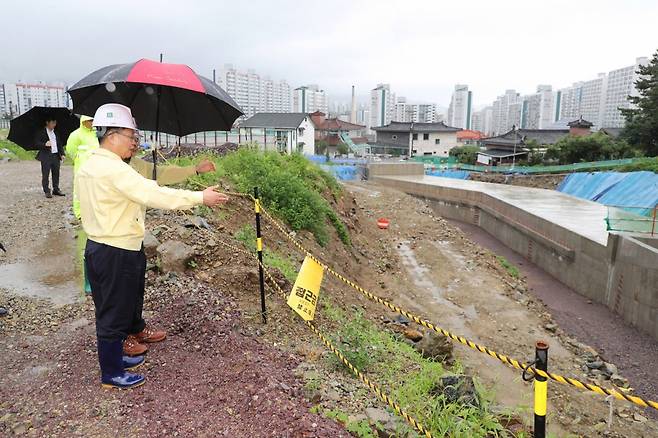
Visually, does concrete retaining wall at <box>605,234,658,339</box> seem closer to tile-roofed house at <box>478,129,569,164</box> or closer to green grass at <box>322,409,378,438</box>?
green grass at <box>322,409,378,438</box>

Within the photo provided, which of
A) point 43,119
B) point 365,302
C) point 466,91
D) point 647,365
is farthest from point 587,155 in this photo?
point 466,91

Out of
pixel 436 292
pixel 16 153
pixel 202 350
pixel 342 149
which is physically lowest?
pixel 436 292

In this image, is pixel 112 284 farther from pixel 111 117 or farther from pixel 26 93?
pixel 26 93

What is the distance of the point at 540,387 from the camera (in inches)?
97.3

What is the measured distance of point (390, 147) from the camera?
5212 centimetres

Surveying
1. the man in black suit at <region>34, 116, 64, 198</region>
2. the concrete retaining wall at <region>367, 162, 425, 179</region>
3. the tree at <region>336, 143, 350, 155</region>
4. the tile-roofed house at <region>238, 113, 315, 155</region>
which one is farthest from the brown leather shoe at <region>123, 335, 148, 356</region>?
the tree at <region>336, 143, 350, 155</region>

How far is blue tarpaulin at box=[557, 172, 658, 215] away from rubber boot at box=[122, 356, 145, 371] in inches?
859

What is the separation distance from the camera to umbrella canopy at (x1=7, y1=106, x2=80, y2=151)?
28.9ft

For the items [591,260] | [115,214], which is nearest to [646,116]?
[591,260]

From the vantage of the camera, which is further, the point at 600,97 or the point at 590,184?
the point at 600,97

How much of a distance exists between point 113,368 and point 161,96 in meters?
2.87

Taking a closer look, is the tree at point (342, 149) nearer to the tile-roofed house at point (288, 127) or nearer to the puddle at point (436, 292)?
the tile-roofed house at point (288, 127)

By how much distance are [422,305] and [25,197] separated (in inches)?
386

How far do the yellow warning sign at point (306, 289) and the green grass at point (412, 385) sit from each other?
20.0 inches
